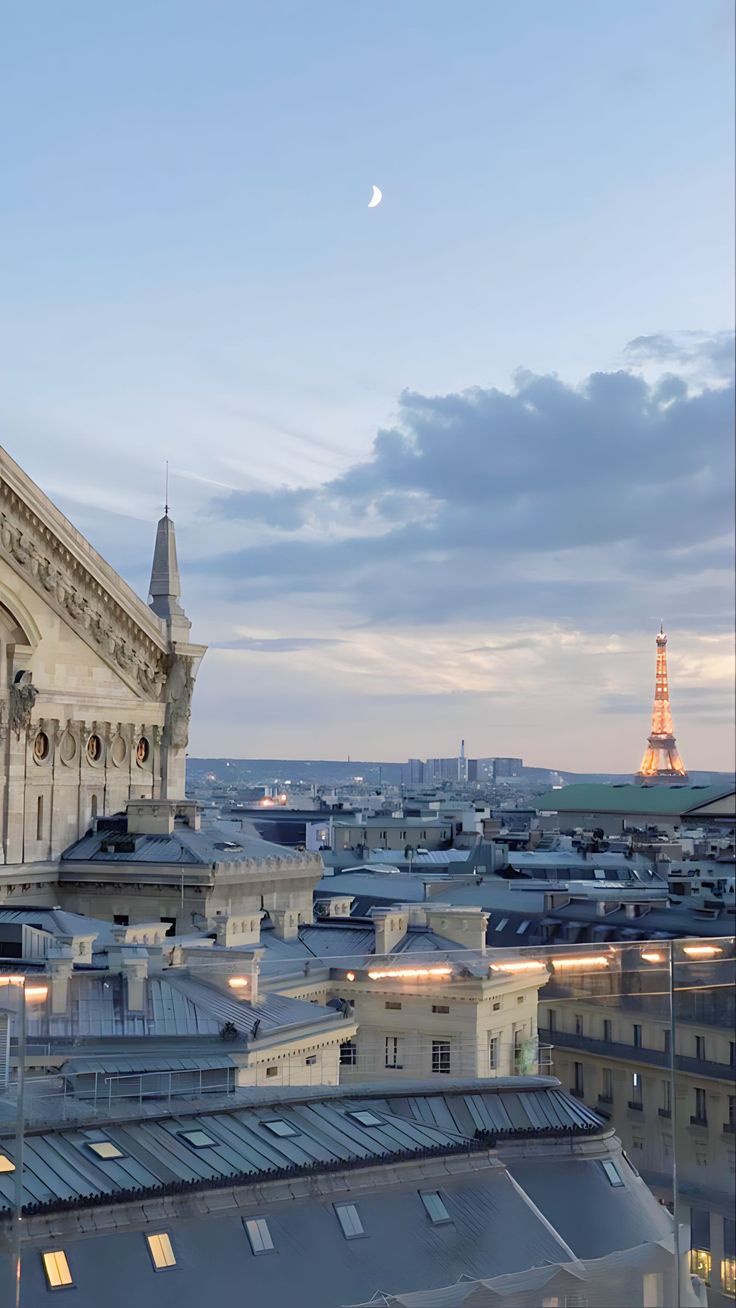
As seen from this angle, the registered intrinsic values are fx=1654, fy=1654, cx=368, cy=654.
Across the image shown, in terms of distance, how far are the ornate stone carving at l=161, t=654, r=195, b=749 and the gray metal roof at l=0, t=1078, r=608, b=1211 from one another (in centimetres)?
2559

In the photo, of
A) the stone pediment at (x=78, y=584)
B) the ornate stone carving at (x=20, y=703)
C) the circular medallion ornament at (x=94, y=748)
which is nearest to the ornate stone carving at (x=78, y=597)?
the stone pediment at (x=78, y=584)

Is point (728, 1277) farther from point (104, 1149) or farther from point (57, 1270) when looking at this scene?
point (57, 1270)

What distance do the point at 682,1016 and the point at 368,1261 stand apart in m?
2.37

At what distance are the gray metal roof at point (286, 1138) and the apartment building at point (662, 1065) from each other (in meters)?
0.23

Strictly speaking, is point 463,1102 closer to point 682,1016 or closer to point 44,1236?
point 682,1016

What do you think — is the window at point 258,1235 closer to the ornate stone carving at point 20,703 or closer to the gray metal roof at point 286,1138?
the gray metal roof at point 286,1138

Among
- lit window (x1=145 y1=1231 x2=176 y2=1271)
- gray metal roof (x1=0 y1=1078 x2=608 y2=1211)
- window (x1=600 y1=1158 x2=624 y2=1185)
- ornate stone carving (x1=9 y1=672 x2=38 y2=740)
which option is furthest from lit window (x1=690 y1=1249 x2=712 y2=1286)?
ornate stone carving (x1=9 y1=672 x2=38 y2=740)

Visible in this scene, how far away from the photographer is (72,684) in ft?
107

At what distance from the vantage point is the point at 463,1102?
377 inches

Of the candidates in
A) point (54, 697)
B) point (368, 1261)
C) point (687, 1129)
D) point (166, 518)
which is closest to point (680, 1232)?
point (687, 1129)

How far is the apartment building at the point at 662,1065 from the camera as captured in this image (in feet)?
30.6

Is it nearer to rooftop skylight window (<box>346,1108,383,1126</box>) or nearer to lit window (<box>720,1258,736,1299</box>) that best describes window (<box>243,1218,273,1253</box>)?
rooftop skylight window (<box>346,1108,383,1126</box>)

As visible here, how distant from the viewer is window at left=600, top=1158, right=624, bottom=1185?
9.34m

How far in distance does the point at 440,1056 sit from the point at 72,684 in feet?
76.2
